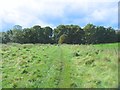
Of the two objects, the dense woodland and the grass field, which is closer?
the grass field

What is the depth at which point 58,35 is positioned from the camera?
7662 cm

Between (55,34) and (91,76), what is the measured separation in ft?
180

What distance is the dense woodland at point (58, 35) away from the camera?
65.4m

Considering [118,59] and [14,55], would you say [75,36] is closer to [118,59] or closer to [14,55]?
[14,55]

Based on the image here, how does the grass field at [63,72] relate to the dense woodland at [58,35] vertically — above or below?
below

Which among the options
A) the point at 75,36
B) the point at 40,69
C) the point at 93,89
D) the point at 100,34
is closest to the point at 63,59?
the point at 40,69

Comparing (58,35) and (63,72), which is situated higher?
(58,35)

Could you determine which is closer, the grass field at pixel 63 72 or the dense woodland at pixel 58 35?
the grass field at pixel 63 72

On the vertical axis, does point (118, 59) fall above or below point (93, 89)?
above

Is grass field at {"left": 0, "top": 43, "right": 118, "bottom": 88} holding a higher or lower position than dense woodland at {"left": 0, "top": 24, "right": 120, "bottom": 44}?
lower

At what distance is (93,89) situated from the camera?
17.1 meters

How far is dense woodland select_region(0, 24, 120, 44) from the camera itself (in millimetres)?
65369

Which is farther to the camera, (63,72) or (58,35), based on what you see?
(58,35)

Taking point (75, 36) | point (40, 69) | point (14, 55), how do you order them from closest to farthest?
point (40, 69), point (14, 55), point (75, 36)
